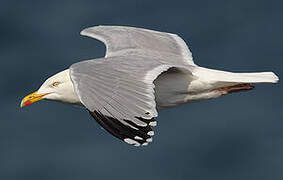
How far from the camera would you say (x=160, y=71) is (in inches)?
443

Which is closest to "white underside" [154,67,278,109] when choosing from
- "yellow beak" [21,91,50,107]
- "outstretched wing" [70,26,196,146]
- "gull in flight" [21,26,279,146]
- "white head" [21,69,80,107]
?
"gull in flight" [21,26,279,146]

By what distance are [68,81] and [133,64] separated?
52.3 inches

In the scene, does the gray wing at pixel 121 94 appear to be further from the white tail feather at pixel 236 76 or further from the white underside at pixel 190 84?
the white tail feather at pixel 236 76

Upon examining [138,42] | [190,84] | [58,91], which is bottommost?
[58,91]

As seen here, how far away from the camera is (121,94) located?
34.4 feet

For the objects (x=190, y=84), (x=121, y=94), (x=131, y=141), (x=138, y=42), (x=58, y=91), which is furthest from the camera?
(x=138, y=42)

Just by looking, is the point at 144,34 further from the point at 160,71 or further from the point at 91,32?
the point at 160,71

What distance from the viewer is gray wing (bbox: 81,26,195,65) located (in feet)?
43.4

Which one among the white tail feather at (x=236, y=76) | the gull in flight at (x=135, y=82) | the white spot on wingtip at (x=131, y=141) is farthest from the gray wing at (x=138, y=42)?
the white spot on wingtip at (x=131, y=141)

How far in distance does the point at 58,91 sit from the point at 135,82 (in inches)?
79.8

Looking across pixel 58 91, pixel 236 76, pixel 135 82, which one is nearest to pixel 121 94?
pixel 135 82

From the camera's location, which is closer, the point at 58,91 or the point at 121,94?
the point at 121,94

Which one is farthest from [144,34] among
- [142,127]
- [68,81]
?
[142,127]

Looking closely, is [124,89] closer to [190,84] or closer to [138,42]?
[190,84]
